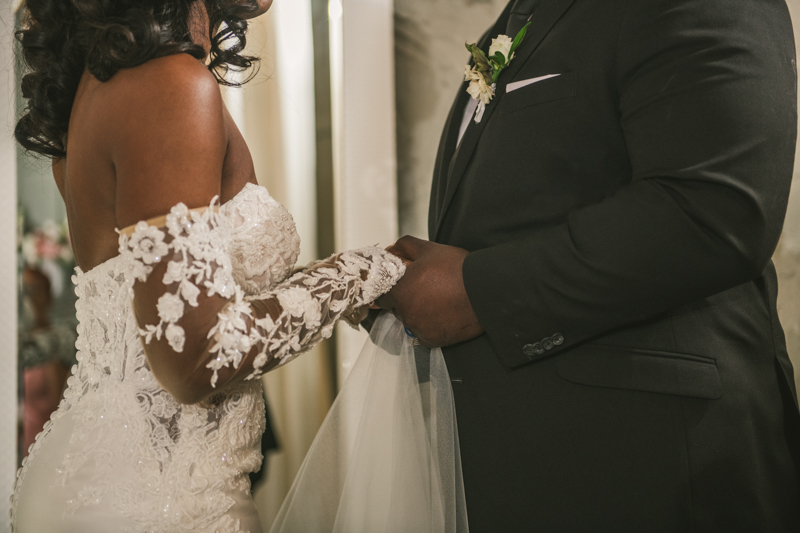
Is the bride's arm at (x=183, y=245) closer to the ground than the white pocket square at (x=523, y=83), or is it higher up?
closer to the ground

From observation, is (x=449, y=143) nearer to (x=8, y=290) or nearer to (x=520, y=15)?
(x=520, y=15)

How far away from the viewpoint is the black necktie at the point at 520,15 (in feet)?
3.52

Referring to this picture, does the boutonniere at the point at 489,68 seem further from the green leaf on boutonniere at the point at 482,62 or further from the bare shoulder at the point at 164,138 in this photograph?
the bare shoulder at the point at 164,138

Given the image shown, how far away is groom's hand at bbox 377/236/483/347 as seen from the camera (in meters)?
0.94

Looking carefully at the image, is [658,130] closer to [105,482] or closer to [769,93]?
[769,93]

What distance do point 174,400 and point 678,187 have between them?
88 cm

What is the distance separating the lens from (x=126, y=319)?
0.91 meters

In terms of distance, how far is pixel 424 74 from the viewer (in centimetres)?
247

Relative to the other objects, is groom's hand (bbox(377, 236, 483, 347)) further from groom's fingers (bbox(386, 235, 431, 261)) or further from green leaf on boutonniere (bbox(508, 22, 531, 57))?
green leaf on boutonniere (bbox(508, 22, 531, 57))

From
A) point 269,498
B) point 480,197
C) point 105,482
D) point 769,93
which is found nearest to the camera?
point 769,93

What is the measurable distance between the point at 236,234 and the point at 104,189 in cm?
22

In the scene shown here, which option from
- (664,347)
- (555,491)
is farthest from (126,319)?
(664,347)

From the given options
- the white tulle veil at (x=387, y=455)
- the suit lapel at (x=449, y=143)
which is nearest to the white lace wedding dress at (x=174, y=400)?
the white tulle veil at (x=387, y=455)

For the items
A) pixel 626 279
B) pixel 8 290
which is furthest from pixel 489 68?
pixel 8 290
